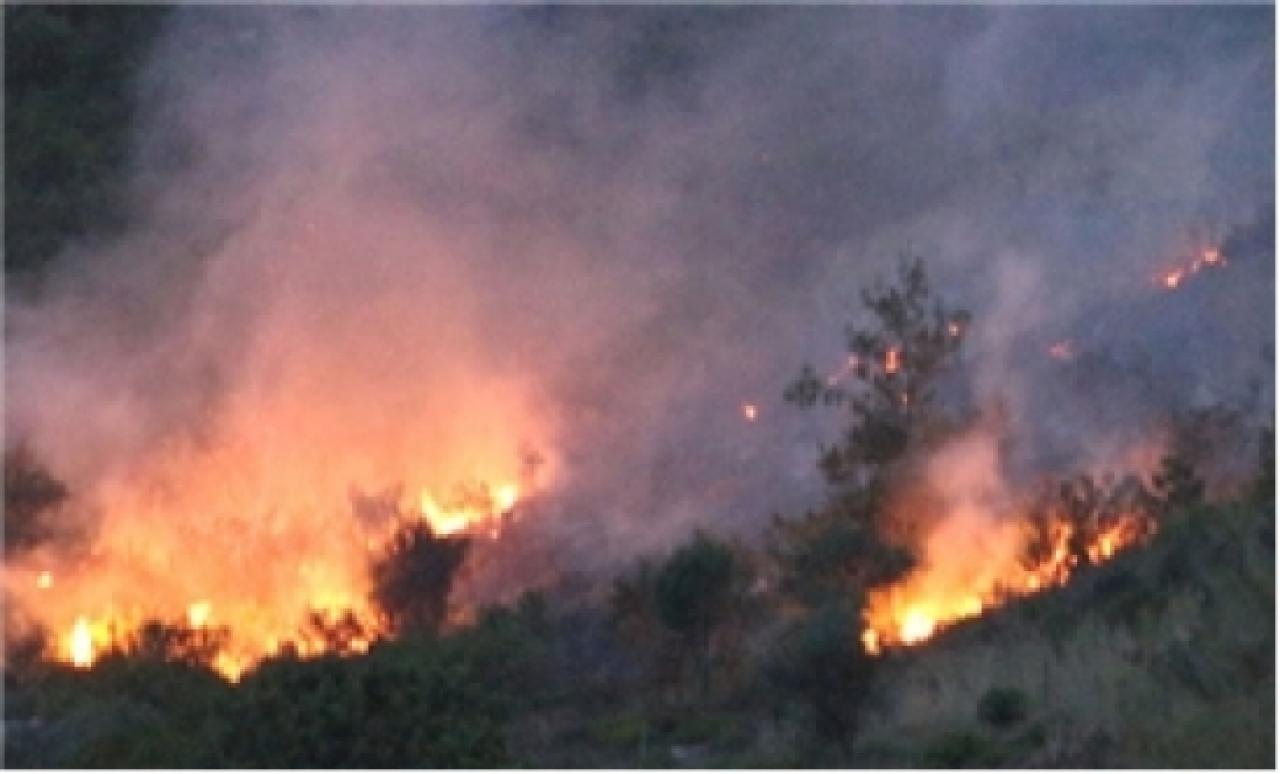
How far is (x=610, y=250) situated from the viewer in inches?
853

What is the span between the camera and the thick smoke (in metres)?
17.4

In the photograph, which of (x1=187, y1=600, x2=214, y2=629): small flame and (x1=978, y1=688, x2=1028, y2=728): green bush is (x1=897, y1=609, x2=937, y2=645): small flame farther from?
(x1=187, y1=600, x2=214, y2=629): small flame

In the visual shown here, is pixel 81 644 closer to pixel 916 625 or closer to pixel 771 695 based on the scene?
pixel 916 625

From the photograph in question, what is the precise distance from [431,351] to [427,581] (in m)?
4.86

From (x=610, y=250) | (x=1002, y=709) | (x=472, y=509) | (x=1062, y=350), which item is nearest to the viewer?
(x=1002, y=709)

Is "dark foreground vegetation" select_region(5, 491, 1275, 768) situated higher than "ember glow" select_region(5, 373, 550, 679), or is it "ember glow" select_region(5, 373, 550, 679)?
"ember glow" select_region(5, 373, 550, 679)

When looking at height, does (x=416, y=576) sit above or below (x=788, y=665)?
above

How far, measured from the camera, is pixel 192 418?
62.8 feet

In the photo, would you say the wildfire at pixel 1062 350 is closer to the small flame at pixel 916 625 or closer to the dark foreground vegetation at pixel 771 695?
the small flame at pixel 916 625

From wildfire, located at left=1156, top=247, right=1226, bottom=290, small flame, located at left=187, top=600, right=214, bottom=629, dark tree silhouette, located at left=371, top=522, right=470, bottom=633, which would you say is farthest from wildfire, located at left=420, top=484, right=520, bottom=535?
wildfire, located at left=1156, top=247, right=1226, bottom=290

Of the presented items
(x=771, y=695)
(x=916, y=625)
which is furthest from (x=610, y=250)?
(x=771, y=695)

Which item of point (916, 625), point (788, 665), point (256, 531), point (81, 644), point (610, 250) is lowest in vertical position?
point (788, 665)

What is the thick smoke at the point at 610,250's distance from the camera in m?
17.4

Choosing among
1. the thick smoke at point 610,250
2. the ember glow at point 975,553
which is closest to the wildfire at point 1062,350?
the thick smoke at point 610,250
